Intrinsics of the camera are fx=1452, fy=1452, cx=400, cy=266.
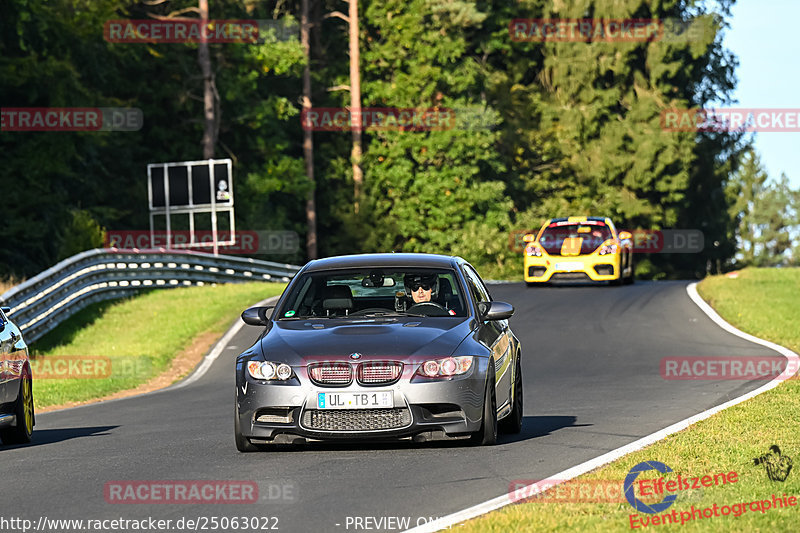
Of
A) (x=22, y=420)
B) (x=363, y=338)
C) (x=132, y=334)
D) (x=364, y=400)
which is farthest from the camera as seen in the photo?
(x=132, y=334)

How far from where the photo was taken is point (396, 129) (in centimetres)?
6122

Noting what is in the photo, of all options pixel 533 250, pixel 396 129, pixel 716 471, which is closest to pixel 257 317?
pixel 716 471

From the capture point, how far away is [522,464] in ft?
32.2

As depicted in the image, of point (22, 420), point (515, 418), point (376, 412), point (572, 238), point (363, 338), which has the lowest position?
point (572, 238)

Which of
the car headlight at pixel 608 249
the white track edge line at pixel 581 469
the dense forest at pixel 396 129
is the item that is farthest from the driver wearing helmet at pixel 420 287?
the dense forest at pixel 396 129

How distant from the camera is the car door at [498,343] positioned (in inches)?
432

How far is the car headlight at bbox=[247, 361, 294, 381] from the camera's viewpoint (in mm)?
10266

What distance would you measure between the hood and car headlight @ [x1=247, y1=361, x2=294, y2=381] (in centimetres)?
5

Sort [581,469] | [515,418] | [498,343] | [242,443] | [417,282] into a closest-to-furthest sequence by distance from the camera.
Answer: [581,469] → [242,443] → [498,343] → [515,418] → [417,282]

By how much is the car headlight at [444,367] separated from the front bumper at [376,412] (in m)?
0.05

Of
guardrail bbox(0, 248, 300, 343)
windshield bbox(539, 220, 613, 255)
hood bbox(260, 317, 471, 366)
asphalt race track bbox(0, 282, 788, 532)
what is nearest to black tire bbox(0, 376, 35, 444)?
asphalt race track bbox(0, 282, 788, 532)

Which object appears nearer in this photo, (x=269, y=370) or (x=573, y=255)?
(x=269, y=370)

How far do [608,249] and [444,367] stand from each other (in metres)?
23.8

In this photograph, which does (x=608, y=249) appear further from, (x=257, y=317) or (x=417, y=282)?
(x=257, y=317)
